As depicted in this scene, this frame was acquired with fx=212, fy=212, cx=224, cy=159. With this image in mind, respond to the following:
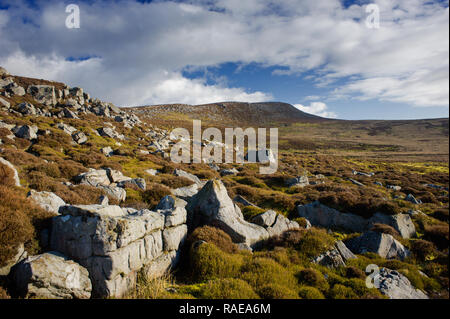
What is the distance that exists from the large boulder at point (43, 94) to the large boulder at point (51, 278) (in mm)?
60666

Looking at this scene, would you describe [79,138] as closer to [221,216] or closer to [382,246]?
[221,216]

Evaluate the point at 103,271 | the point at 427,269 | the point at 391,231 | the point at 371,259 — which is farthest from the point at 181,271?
the point at 391,231

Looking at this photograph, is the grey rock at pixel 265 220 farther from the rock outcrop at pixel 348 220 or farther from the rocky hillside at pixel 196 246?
the rock outcrop at pixel 348 220

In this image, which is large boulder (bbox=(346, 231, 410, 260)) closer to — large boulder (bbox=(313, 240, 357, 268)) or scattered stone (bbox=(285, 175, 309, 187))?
large boulder (bbox=(313, 240, 357, 268))

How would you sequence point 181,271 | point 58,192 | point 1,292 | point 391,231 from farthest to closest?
point 391,231 → point 58,192 → point 181,271 → point 1,292

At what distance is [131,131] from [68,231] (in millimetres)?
53356

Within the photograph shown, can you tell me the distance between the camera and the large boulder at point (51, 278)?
559cm

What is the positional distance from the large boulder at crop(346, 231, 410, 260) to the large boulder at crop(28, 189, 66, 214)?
14659 millimetres

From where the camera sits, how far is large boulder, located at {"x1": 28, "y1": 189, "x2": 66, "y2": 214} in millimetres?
8179

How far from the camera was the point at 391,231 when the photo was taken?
12.7 meters

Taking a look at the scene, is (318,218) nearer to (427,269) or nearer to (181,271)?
(427,269)

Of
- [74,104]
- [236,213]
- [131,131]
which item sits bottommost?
[236,213]

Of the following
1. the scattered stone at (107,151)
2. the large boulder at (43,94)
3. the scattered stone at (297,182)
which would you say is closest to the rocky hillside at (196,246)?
the scattered stone at (297,182)

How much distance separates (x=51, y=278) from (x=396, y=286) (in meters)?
11.5
